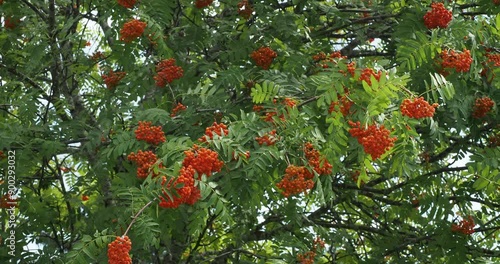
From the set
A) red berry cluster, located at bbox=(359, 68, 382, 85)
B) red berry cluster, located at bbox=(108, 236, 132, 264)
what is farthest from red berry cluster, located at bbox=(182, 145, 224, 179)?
red berry cluster, located at bbox=(359, 68, 382, 85)

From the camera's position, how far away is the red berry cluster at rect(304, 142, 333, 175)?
186 inches

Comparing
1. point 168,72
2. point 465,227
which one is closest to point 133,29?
point 168,72

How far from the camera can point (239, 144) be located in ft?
15.2

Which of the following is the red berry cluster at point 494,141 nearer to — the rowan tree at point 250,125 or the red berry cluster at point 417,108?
the rowan tree at point 250,125

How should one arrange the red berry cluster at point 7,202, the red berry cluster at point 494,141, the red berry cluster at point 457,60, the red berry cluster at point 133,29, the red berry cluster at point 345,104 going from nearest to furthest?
the red berry cluster at point 345,104
the red berry cluster at point 457,60
the red berry cluster at point 133,29
the red berry cluster at point 494,141
the red berry cluster at point 7,202

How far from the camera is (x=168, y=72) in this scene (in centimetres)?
607

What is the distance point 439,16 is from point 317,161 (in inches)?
71.0

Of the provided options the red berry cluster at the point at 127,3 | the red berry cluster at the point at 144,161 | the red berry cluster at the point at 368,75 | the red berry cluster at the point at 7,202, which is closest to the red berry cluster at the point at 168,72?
the red berry cluster at the point at 127,3

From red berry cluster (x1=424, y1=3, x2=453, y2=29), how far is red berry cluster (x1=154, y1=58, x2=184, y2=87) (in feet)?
5.74

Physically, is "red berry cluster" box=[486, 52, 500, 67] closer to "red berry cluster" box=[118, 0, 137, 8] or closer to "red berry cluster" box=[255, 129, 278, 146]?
"red berry cluster" box=[255, 129, 278, 146]

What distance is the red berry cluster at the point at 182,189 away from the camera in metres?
4.21

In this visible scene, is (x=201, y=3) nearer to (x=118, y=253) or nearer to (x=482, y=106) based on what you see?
(x=482, y=106)

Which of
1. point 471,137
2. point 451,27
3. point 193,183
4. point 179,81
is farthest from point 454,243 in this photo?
point 193,183

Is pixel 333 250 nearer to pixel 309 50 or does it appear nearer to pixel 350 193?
pixel 350 193
